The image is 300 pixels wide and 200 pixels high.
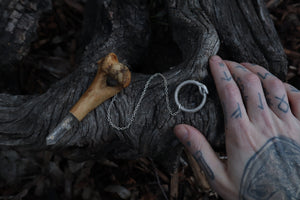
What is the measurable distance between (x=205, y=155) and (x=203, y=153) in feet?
0.06

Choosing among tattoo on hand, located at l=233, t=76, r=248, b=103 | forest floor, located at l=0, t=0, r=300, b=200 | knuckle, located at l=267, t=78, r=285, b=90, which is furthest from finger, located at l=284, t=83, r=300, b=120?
forest floor, located at l=0, t=0, r=300, b=200

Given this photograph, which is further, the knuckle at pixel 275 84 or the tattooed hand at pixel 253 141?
the knuckle at pixel 275 84

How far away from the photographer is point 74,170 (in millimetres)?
2650

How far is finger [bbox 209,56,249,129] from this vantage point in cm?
174

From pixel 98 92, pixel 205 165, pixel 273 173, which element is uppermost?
pixel 98 92

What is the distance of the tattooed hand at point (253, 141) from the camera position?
5.47 feet

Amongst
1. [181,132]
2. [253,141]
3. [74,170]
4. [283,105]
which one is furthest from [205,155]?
[74,170]

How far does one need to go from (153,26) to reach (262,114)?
171cm

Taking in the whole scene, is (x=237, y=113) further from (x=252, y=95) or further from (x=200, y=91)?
(x=200, y=91)

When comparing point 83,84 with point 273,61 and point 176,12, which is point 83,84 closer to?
point 176,12

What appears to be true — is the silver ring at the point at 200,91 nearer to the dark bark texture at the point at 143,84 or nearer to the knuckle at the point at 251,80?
the dark bark texture at the point at 143,84

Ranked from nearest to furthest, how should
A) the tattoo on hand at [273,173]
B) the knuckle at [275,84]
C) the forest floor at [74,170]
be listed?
the tattoo on hand at [273,173], the knuckle at [275,84], the forest floor at [74,170]

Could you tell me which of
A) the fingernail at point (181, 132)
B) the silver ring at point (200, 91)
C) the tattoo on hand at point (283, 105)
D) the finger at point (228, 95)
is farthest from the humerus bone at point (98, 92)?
the tattoo on hand at point (283, 105)

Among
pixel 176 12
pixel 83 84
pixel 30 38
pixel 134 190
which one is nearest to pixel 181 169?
pixel 134 190
